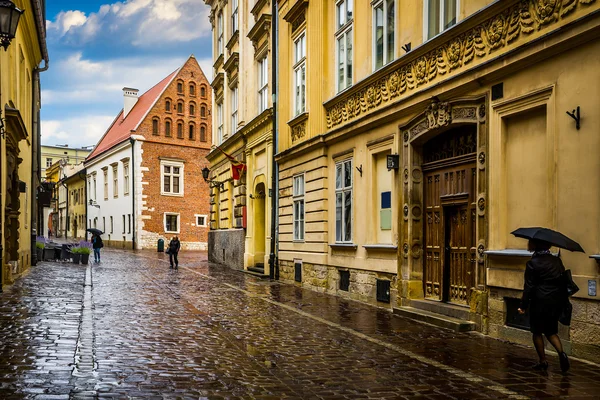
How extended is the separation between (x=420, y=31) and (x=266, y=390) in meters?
8.20

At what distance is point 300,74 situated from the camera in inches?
760

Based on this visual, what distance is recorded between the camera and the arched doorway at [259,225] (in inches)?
959

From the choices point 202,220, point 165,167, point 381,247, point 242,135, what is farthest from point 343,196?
point 165,167

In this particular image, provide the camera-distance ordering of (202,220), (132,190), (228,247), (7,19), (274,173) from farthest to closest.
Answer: (202,220)
(132,190)
(228,247)
(274,173)
(7,19)

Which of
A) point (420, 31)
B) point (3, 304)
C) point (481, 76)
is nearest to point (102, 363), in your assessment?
point (3, 304)

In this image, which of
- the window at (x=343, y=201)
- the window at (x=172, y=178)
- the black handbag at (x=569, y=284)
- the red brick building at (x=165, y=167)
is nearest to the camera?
the black handbag at (x=569, y=284)

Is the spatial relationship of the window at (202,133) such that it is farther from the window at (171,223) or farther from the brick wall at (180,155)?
the window at (171,223)

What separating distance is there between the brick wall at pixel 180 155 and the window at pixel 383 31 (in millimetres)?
37536

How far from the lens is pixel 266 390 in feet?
20.9

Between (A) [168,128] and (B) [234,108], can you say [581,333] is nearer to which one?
(B) [234,108]

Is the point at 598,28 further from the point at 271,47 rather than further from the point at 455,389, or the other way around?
the point at 271,47

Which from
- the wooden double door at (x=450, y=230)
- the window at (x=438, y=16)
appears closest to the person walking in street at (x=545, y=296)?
the wooden double door at (x=450, y=230)

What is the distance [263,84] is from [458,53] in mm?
13759

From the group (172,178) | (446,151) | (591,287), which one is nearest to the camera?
(591,287)
